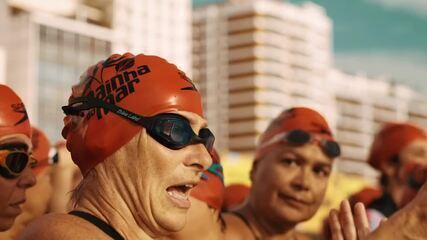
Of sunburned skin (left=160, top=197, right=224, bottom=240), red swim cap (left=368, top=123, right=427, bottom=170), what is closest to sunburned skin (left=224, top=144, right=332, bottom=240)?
sunburned skin (left=160, top=197, right=224, bottom=240)

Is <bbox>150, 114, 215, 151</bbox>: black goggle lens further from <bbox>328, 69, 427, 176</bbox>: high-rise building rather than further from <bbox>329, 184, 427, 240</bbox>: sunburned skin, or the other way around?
<bbox>328, 69, 427, 176</bbox>: high-rise building

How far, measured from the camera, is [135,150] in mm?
3557

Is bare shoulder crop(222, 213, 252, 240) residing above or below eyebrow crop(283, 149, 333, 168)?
below

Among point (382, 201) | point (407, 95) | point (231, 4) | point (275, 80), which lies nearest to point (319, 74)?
point (275, 80)

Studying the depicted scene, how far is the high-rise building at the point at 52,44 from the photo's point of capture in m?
91.9

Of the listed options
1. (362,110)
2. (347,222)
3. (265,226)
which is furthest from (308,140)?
(362,110)

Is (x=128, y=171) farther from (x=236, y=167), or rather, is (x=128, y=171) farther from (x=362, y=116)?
(x=362, y=116)

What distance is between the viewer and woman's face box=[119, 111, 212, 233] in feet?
11.5

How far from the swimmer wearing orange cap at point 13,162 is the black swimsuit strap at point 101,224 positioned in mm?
1898

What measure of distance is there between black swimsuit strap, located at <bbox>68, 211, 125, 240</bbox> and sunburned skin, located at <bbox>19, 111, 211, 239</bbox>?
0.11 feet

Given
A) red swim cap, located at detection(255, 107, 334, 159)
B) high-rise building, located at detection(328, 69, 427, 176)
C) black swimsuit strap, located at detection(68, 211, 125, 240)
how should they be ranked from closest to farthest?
black swimsuit strap, located at detection(68, 211, 125, 240) < red swim cap, located at detection(255, 107, 334, 159) < high-rise building, located at detection(328, 69, 427, 176)

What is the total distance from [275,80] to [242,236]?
13003 cm

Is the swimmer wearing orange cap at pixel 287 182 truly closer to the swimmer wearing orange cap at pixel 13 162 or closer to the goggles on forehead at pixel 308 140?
the goggles on forehead at pixel 308 140

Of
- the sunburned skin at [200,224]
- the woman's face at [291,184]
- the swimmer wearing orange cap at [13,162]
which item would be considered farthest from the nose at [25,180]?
the woman's face at [291,184]
